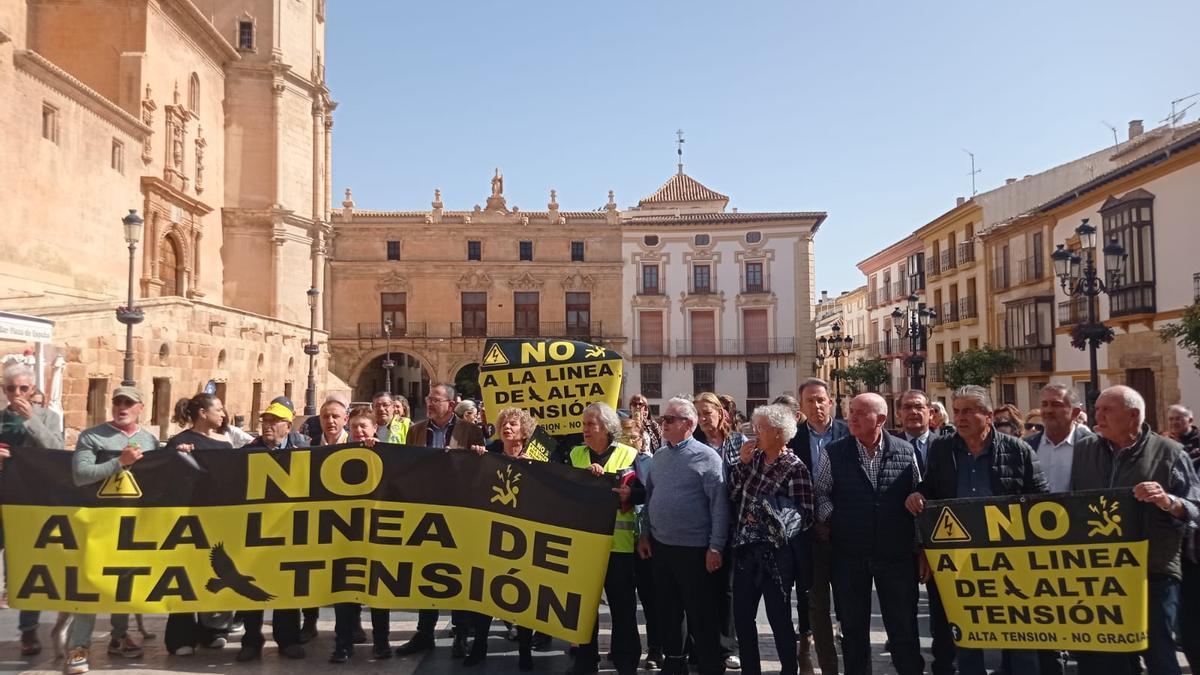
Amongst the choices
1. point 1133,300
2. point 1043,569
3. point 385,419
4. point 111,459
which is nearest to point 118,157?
point 385,419

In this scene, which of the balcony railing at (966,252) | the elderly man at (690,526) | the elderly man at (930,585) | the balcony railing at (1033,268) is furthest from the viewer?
the balcony railing at (966,252)

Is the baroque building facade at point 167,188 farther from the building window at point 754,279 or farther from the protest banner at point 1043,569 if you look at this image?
the building window at point 754,279

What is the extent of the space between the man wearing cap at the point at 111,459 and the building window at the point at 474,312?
41.2m

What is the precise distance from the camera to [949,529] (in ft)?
16.1

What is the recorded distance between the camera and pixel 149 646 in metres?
6.03

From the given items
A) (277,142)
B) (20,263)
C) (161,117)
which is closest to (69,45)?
(161,117)

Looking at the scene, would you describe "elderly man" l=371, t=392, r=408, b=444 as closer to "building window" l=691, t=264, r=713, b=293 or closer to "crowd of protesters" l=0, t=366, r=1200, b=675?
"crowd of protesters" l=0, t=366, r=1200, b=675

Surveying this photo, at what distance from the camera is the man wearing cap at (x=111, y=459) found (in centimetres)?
540

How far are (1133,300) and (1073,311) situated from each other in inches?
130

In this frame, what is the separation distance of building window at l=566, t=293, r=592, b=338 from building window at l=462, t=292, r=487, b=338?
189 inches

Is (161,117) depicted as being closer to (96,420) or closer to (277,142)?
(277,142)

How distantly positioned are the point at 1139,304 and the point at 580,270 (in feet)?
96.0

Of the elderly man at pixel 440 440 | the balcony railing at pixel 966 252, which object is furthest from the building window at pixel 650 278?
the elderly man at pixel 440 440

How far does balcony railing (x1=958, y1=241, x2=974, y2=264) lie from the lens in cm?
3638
